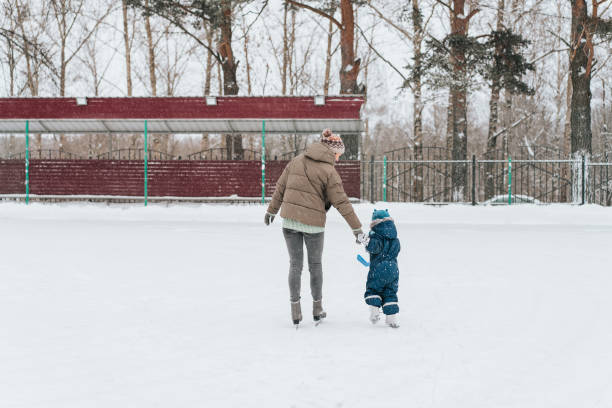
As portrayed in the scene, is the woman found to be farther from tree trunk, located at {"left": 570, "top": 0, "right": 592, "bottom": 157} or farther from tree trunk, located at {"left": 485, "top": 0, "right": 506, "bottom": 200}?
tree trunk, located at {"left": 570, "top": 0, "right": 592, "bottom": 157}

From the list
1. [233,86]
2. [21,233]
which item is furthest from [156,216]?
[233,86]

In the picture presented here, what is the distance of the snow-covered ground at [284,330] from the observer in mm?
3799

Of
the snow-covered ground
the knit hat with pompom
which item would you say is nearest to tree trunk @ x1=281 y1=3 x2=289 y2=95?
the snow-covered ground

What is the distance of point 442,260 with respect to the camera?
9562 millimetres

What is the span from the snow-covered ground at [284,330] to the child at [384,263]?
25cm

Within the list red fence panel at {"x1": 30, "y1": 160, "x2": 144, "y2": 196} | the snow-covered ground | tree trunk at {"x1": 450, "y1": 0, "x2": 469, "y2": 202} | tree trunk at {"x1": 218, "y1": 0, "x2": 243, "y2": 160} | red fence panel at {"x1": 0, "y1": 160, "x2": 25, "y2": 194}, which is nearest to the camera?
the snow-covered ground

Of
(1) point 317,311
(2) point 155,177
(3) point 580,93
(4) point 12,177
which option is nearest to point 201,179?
(2) point 155,177

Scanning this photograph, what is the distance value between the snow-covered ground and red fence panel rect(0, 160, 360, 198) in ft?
27.5

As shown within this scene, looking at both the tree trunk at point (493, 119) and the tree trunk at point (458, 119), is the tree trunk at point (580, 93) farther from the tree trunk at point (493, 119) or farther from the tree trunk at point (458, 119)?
the tree trunk at point (458, 119)

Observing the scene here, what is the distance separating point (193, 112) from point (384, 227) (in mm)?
15133

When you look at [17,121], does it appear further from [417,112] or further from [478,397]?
[478,397]

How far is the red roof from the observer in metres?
19.0

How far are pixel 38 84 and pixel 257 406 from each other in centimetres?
3903

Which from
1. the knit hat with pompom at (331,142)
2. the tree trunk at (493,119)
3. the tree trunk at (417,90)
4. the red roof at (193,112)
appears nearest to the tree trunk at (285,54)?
the tree trunk at (417,90)
